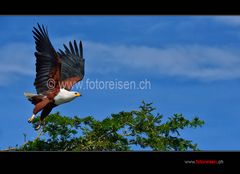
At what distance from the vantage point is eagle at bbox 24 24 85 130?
339 cm

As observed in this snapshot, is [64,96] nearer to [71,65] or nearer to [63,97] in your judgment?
[63,97]

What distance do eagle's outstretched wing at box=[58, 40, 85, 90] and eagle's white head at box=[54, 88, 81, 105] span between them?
25 millimetres

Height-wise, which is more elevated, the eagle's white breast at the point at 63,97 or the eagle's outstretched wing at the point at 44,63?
the eagle's outstretched wing at the point at 44,63

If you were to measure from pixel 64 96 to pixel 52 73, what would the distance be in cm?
17

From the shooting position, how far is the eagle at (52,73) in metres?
3.39

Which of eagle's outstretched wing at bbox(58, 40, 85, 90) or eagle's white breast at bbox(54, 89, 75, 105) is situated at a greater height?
eagle's outstretched wing at bbox(58, 40, 85, 90)

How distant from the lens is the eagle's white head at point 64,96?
11.1 feet

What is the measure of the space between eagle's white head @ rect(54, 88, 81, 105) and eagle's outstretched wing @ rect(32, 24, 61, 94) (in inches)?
2.8

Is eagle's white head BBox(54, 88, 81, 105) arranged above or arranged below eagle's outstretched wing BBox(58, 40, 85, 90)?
below

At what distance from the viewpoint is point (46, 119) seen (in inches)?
135

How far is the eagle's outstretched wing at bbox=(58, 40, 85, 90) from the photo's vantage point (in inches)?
134
